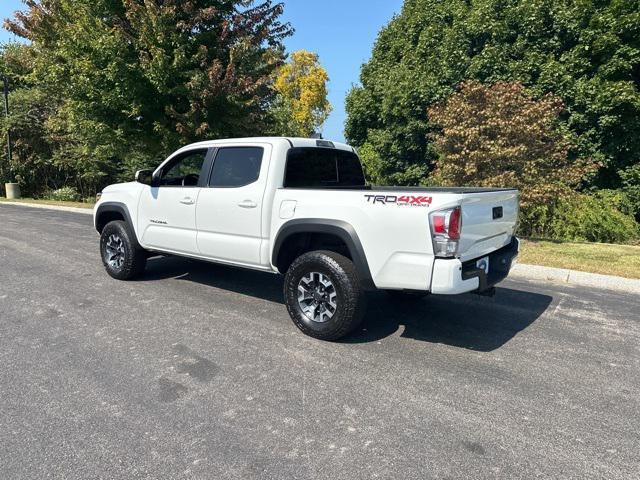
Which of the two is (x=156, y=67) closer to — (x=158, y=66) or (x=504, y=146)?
(x=158, y=66)

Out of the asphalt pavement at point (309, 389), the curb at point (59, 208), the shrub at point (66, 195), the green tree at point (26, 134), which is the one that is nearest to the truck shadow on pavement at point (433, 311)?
the asphalt pavement at point (309, 389)

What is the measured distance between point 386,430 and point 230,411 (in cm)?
104

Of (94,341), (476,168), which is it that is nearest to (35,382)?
(94,341)

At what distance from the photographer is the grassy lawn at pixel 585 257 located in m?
7.33

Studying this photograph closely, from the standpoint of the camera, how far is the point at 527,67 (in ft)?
47.2

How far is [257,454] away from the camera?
2.58 m

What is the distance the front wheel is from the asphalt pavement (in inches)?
6.9

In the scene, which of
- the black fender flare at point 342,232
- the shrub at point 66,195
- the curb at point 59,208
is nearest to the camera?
the black fender flare at point 342,232

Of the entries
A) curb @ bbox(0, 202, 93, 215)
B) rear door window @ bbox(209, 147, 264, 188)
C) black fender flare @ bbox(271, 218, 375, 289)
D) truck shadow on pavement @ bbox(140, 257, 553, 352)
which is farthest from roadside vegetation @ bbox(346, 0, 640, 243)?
curb @ bbox(0, 202, 93, 215)

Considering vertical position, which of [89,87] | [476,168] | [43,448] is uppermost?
[89,87]

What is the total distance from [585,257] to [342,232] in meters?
6.40

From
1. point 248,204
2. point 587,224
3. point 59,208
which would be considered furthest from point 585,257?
point 59,208

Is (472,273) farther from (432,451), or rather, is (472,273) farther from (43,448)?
(43,448)

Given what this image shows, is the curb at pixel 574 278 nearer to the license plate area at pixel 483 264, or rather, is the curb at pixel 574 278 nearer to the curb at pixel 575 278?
the curb at pixel 575 278
